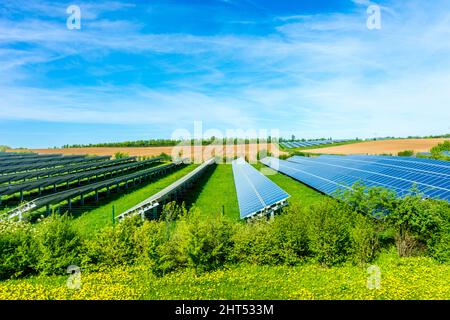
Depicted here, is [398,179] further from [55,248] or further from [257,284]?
[55,248]

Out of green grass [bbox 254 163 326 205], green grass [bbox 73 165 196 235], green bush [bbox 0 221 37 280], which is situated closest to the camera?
green bush [bbox 0 221 37 280]

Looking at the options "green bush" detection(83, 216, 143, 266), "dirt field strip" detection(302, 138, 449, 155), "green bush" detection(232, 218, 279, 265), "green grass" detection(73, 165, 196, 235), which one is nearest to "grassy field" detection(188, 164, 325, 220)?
"green grass" detection(73, 165, 196, 235)

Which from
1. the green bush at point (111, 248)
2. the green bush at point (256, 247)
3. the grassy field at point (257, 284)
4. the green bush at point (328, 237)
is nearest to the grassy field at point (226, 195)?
the green bush at point (256, 247)

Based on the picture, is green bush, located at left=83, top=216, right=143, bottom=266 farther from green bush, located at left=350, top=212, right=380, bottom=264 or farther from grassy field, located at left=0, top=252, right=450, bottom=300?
green bush, located at left=350, top=212, right=380, bottom=264

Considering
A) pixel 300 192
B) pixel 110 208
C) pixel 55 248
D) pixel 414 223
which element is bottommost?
pixel 110 208

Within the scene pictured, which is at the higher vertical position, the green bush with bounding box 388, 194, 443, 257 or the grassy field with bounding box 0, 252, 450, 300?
the green bush with bounding box 388, 194, 443, 257

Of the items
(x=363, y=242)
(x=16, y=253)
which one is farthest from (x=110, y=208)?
(x=363, y=242)
